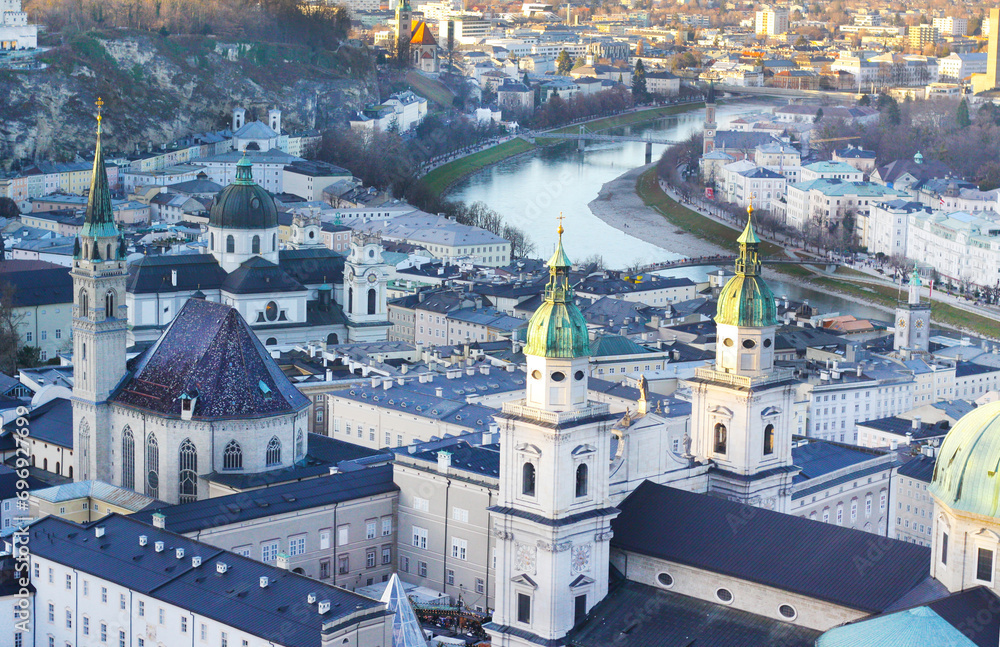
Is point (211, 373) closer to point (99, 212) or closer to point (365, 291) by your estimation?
point (99, 212)

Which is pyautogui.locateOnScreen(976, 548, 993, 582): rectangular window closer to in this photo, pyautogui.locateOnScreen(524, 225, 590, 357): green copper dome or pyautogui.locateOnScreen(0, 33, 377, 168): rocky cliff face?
pyautogui.locateOnScreen(524, 225, 590, 357): green copper dome

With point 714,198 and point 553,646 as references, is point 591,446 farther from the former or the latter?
point 714,198

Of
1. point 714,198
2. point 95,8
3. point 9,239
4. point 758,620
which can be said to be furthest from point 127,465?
point 95,8

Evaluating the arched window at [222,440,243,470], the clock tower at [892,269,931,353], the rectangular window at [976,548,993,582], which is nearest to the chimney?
the arched window at [222,440,243,470]

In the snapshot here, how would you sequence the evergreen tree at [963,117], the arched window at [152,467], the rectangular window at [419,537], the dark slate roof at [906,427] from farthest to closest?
the evergreen tree at [963,117], the dark slate roof at [906,427], the arched window at [152,467], the rectangular window at [419,537]

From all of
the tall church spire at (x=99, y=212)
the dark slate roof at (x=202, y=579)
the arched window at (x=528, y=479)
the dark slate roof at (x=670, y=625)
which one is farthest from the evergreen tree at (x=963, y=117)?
the arched window at (x=528, y=479)

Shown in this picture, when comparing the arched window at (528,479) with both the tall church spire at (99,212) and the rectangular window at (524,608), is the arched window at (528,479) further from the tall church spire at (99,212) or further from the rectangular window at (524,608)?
the tall church spire at (99,212)
